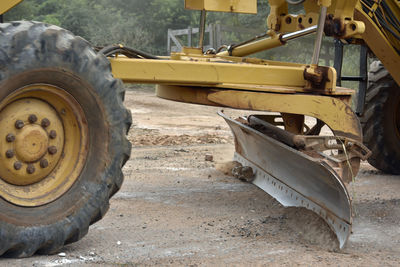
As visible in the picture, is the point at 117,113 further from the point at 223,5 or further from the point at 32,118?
the point at 223,5

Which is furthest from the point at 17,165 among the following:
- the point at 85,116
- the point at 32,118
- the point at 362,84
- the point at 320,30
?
the point at 362,84

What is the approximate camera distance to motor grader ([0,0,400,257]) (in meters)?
3.70

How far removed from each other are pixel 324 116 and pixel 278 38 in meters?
1.73

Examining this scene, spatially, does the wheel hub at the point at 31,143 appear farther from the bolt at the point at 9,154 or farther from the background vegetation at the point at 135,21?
the background vegetation at the point at 135,21

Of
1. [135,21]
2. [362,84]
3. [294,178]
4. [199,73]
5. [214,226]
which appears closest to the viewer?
[199,73]

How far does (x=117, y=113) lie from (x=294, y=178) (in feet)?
6.33

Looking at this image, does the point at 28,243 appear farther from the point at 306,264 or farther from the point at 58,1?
the point at 58,1

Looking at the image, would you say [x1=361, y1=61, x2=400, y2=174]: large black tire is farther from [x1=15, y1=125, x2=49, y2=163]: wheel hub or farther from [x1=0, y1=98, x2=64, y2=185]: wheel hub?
[x1=15, y1=125, x2=49, y2=163]: wheel hub

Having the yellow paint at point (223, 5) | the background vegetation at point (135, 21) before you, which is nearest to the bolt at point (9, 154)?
the yellow paint at point (223, 5)

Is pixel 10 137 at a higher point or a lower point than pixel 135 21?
higher

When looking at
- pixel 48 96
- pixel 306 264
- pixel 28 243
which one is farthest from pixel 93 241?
pixel 306 264

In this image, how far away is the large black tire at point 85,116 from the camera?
3.59m

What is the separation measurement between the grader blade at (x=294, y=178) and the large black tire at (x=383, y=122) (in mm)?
1595

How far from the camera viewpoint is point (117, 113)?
4.01m
